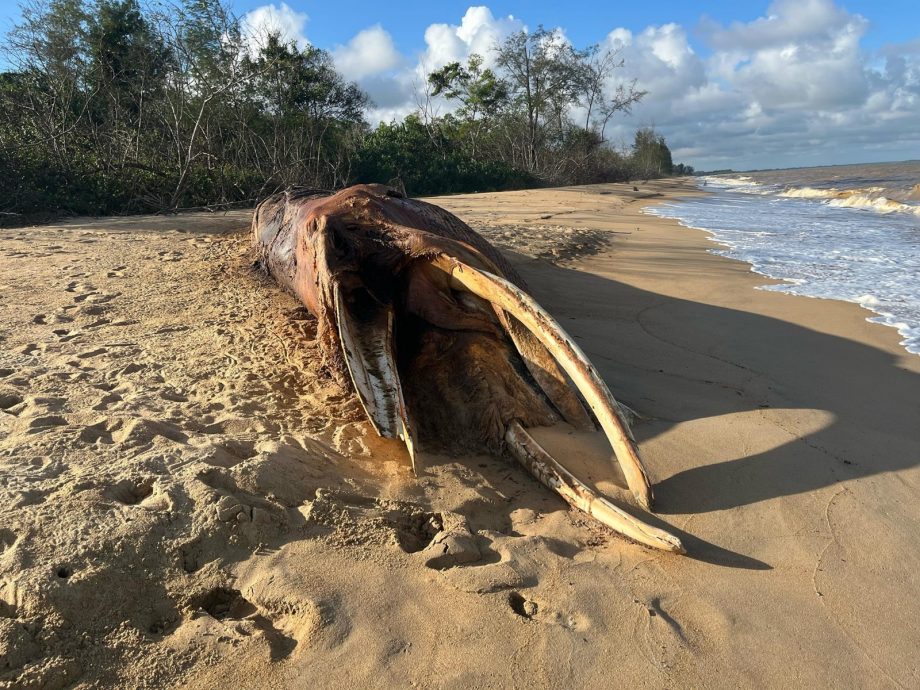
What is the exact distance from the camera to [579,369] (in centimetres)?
219

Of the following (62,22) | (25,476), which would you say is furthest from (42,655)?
(62,22)

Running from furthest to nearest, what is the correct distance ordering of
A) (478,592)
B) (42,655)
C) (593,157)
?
(593,157) → (478,592) → (42,655)

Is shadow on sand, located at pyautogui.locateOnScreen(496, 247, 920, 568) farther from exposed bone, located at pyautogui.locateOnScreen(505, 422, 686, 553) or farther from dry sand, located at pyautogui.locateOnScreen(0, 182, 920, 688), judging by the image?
exposed bone, located at pyautogui.locateOnScreen(505, 422, 686, 553)

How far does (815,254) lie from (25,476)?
9.15 meters

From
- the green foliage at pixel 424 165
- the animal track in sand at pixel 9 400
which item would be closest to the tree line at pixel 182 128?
the green foliage at pixel 424 165

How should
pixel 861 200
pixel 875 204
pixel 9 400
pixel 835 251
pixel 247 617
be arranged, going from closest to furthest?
pixel 247 617 → pixel 9 400 → pixel 835 251 → pixel 875 204 → pixel 861 200

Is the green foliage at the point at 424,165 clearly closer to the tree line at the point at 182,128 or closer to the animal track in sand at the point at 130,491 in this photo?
the tree line at the point at 182,128

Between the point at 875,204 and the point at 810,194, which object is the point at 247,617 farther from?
the point at 810,194

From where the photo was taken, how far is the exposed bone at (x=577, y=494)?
76.4 inches

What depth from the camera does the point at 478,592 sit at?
1772mm

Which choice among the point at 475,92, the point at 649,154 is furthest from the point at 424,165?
the point at 649,154

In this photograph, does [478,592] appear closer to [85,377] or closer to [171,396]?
[171,396]

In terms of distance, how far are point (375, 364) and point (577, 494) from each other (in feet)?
3.48

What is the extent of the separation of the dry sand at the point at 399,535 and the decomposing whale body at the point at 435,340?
162 millimetres
